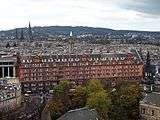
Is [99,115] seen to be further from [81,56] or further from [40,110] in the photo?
[81,56]

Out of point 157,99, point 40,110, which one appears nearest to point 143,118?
point 157,99

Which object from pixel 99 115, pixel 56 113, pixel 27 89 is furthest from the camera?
pixel 27 89

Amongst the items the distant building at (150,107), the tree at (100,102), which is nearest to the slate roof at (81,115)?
the tree at (100,102)

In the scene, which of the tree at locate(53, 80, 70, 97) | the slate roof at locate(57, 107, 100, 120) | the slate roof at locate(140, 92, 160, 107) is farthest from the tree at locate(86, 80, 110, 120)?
the tree at locate(53, 80, 70, 97)

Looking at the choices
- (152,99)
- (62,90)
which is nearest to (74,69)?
(62,90)

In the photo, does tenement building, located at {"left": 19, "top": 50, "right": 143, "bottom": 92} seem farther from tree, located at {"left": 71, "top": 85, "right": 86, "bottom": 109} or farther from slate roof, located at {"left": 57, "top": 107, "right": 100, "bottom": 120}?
slate roof, located at {"left": 57, "top": 107, "right": 100, "bottom": 120}

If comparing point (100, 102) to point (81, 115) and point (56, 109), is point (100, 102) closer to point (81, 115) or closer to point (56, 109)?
point (56, 109)
